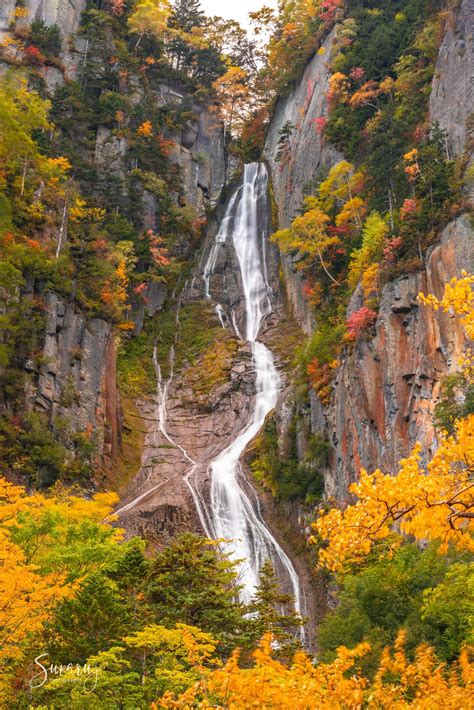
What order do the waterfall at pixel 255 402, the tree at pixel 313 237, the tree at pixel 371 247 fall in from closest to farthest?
the tree at pixel 371 247
the waterfall at pixel 255 402
the tree at pixel 313 237

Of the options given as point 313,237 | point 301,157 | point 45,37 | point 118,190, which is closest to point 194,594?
point 313,237

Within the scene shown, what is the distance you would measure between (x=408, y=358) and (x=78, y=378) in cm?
1863

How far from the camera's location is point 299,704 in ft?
20.6

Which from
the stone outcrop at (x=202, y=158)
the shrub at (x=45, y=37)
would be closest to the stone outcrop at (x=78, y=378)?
the stone outcrop at (x=202, y=158)

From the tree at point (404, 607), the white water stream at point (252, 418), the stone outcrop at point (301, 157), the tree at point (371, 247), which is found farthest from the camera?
the stone outcrop at point (301, 157)

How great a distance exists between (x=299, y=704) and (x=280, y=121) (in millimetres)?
57500

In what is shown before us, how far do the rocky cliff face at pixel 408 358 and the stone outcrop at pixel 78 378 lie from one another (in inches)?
450

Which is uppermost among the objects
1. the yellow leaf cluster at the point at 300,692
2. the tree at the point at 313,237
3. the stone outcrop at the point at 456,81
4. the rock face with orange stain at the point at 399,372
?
the stone outcrop at the point at 456,81

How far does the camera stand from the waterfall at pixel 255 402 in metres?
28.5

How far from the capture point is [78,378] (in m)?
34.6

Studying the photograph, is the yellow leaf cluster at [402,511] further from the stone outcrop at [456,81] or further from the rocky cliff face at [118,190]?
the rocky cliff face at [118,190]

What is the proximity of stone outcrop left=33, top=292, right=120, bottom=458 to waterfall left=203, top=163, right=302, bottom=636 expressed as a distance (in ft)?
22.2

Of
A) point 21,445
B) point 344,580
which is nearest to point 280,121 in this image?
point 21,445

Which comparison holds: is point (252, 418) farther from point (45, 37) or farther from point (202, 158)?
point (45, 37)
